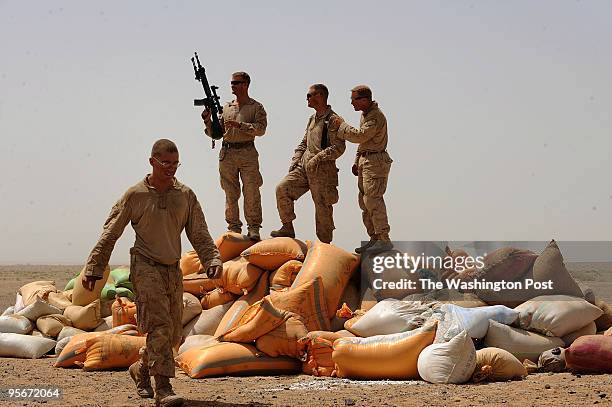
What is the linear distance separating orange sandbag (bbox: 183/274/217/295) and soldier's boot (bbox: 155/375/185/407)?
3.30m

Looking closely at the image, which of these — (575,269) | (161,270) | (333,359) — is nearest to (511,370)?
(333,359)

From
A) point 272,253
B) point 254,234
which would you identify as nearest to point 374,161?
point 272,253

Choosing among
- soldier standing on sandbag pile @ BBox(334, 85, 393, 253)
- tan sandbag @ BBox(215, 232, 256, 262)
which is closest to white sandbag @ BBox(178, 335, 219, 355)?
tan sandbag @ BBox(215, 232, 256, 262)

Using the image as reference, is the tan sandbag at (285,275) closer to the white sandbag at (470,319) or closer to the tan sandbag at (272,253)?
the tan sandbag at (272,253)

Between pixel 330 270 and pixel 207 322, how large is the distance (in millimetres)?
1302

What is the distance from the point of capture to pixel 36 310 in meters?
10.1

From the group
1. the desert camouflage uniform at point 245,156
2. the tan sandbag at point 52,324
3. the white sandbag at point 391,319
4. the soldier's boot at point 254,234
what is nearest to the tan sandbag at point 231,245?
the soldier's boot at point 254,234

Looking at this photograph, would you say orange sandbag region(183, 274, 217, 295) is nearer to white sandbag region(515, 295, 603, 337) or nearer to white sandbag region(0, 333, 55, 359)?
white sandbag region(0, 333, 55, 359)

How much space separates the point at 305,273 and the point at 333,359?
4.48 ft

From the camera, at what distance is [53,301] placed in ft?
35.3

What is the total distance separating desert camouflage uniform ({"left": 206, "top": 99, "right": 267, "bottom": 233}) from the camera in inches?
398

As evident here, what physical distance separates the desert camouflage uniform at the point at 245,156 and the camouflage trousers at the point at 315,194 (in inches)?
12.1

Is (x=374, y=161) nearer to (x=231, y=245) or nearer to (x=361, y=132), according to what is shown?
(x=361, y=132)

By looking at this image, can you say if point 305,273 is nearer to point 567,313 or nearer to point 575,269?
point 567,313
